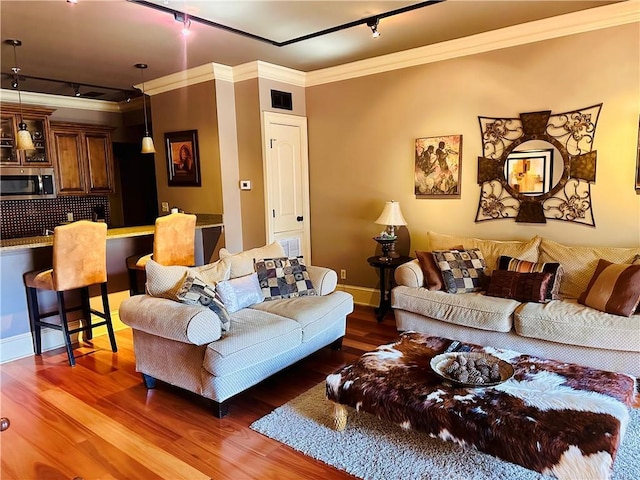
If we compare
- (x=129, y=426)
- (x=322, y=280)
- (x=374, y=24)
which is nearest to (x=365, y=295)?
(x=322, y=280)

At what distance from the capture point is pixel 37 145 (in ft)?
19.0

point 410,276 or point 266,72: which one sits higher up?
point 266,72

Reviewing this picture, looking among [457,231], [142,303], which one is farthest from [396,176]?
[142,303]

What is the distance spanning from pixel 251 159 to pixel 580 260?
349 centimetres

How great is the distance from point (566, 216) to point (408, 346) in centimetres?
211

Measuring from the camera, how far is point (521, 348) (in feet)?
10.8

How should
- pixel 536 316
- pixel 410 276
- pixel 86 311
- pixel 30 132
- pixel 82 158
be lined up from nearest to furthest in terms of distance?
pixel 536 316 < pixel 410 276 < pixel 86 311 < pixel 30 132 < pixel 82 158

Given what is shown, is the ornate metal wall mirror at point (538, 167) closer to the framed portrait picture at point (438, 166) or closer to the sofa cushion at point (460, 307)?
the framed portrait picture at point (438, 166)

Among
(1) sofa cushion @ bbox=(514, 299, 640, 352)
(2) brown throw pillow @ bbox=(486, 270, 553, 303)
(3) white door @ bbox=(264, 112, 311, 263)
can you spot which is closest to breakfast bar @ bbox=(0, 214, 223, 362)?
(3) white door @ bbox=(264, 112, 311, 263)

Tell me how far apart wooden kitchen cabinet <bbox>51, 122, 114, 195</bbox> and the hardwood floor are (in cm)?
328

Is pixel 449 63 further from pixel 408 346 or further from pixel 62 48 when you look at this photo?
pixel 62 48

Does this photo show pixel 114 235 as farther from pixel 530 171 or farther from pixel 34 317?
pixel 530 171

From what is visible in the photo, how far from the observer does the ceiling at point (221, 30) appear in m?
3.27

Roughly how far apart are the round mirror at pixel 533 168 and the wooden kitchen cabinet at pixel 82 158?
18.3 feet
